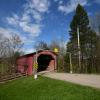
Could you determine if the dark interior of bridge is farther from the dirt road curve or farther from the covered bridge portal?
the dirt road curve

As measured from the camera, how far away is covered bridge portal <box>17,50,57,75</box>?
24844mm

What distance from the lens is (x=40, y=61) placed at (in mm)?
31188

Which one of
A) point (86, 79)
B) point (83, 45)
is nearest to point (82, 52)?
point (83, 45)

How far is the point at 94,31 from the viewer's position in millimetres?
44719

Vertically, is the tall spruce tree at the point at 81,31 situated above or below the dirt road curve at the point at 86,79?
above

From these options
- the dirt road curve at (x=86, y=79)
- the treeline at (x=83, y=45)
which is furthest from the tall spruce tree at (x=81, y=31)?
the dirt road curve at (x=86, y=79)

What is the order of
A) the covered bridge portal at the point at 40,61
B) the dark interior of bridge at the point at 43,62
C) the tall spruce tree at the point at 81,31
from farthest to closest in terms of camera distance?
the tall spruce tree at the point at 81,31, the dark interior of bridge at the point at 43,62, the covered bridge portal at the point at 40,61

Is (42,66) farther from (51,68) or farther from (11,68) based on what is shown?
(11,68)

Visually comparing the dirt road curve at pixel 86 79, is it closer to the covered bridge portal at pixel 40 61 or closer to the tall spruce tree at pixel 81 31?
the covered bridge portal at pixel 40 61

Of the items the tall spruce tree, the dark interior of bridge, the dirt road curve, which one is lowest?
the dirt road curve

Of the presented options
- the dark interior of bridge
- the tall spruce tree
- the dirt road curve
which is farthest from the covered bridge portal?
the tall spruce tree

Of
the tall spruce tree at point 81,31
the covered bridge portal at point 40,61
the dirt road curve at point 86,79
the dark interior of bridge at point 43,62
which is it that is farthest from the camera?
the tall spruce tree at point 81,31

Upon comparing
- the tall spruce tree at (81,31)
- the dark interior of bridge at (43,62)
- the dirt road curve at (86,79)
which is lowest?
the dirt road curve at (86,79)

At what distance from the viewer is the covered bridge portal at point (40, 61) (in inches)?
978
